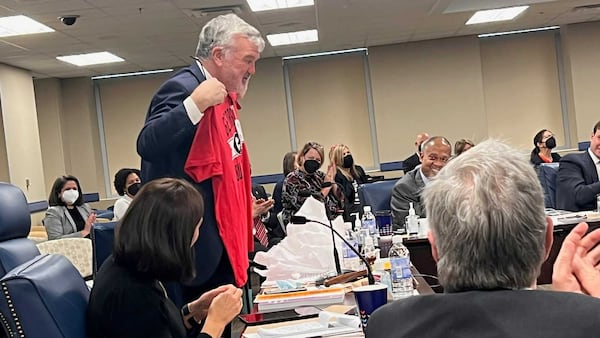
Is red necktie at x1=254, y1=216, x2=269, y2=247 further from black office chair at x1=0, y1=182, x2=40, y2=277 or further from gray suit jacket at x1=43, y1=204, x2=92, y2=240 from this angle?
black office chair at x1=0, y1=182, x2=40, y2=277

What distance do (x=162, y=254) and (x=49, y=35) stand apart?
19.5ft

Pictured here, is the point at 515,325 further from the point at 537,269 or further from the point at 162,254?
the point at 162,254

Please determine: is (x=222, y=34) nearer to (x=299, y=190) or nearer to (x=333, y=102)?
(x=299, y=190)

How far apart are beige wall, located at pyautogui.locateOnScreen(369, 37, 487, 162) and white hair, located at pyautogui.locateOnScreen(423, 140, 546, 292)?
28.6 ft

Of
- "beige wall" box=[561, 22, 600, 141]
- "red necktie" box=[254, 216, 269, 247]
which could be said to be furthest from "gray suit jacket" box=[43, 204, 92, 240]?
"beige wall" box=[561, 22, 600, 141]

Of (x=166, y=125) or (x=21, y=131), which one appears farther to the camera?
(x=21, y=131)

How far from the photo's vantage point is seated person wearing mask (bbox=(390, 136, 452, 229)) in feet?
13.8

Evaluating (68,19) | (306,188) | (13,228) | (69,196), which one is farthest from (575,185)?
(68,19)

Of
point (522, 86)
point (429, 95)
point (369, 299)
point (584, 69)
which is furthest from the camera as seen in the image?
point (522, 86)

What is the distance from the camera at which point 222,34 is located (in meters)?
2.07

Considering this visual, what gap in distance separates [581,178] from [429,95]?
5323 mm

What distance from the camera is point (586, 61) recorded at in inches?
370

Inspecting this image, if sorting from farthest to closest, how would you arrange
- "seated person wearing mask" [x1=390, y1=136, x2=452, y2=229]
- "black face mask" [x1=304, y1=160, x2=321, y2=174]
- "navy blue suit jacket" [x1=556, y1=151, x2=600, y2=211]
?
"black face mask" [x1=304, y1=160, x2=321, y2=174], "navy blue suit jacket" [x1=556, y1=151, x2=600, y2=211], "seated person wearing mask" [x1=390, y1=136, x2=452, y2=229]

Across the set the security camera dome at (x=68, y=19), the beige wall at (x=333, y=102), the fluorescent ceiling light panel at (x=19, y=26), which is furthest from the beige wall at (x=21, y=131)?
the beige wall at (x=333, y=102)
